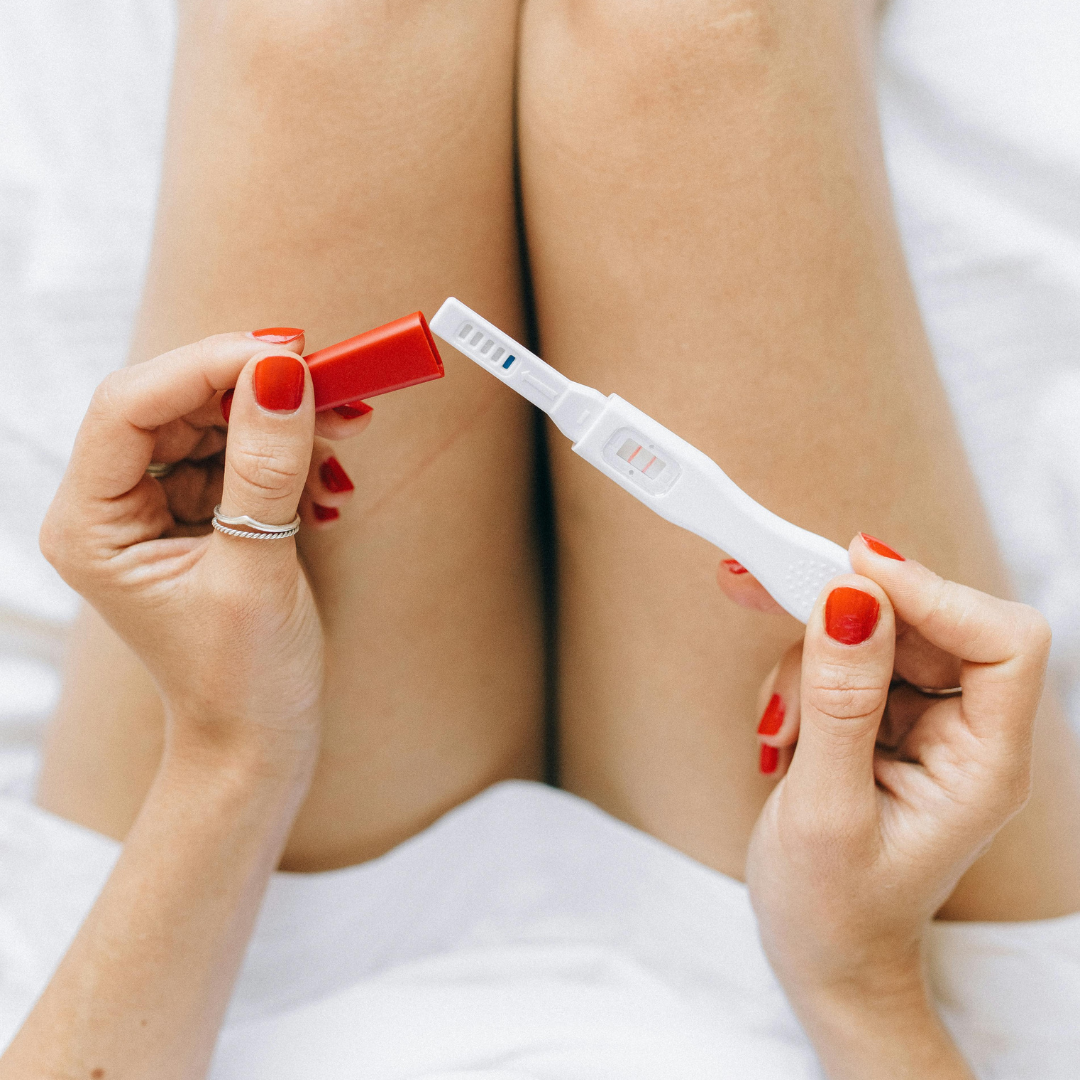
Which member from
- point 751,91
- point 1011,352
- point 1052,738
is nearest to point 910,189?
point 1011,352

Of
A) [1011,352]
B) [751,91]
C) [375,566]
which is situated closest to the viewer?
[751,91]

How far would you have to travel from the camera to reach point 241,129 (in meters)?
0.61

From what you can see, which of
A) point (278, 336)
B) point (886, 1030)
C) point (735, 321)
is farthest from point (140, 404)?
point (886, 1030)

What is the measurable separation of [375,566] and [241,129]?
0.94 feet

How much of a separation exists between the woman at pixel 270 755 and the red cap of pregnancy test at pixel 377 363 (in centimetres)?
1

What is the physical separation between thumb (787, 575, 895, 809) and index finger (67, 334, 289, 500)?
0.32 meters

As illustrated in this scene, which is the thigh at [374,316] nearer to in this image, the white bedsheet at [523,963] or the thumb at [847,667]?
the white bedsheet at [523,963]

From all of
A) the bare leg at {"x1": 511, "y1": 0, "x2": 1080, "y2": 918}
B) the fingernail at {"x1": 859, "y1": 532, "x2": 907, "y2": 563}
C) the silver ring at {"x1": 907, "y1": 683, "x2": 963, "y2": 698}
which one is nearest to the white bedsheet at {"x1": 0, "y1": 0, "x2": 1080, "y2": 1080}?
the bare leg at {"x1": 511, "y1": 0, "x2": 1080, "y2": 918}

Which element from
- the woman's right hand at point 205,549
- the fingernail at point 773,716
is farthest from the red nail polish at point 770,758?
the woman's right hand at point 205,549

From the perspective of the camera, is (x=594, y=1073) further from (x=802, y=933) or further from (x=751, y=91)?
(x=751, y=91)

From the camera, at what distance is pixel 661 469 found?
534mm

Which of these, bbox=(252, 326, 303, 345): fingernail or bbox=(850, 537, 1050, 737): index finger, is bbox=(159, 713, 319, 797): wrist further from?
bbox=(850, 537, 1050, 737): index finger

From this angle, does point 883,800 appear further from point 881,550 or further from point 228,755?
point 228,755

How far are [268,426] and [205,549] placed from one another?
0.36ft
